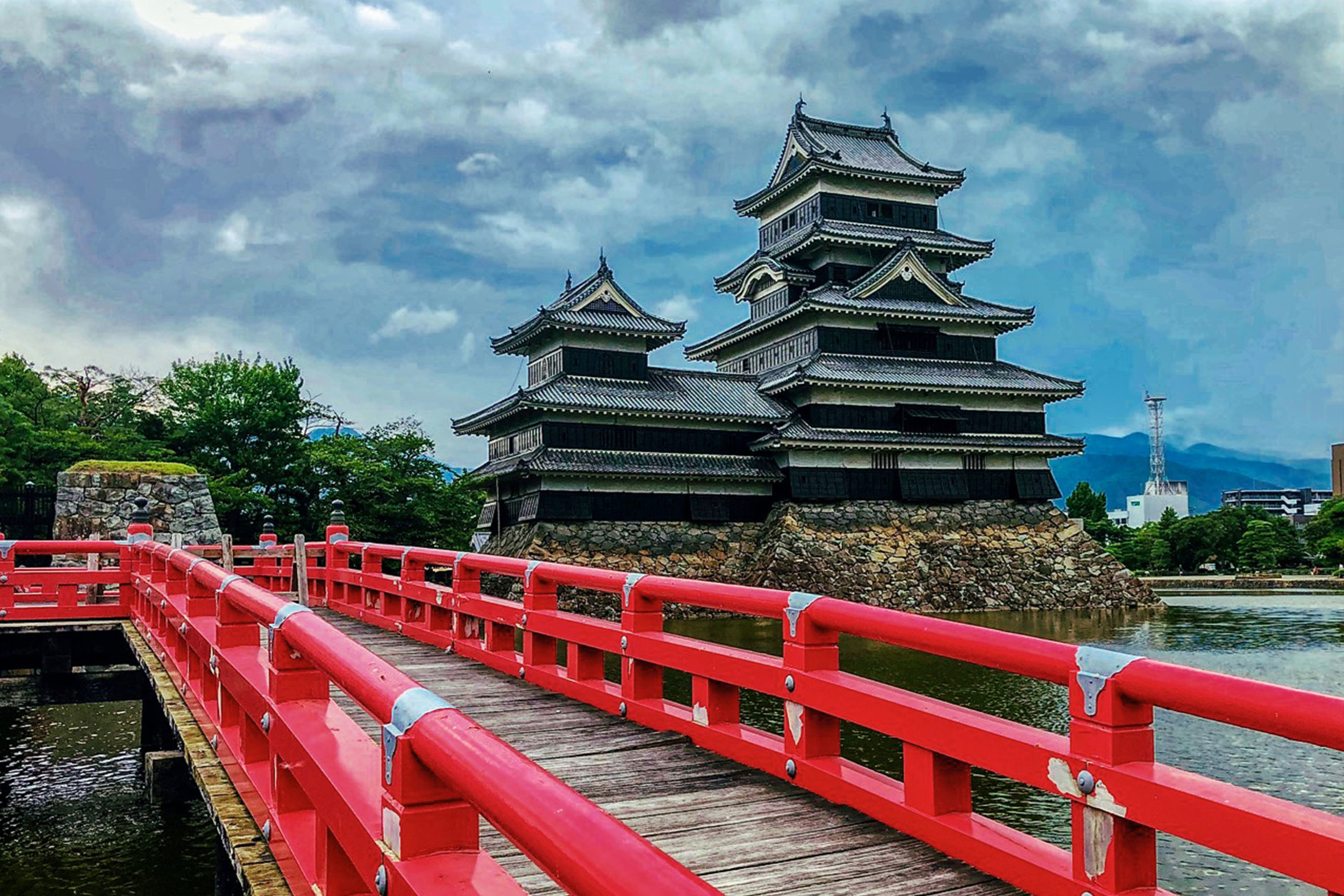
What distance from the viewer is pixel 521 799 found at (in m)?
2.08

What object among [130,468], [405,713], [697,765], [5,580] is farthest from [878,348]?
[405,713]

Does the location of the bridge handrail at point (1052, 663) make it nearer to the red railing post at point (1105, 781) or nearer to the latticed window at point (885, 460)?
the red railing post at point (1105, 781)

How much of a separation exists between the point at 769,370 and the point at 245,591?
112 ft

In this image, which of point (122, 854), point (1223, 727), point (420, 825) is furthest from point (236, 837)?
point (1223, 727)

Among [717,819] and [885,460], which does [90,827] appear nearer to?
[717,819]

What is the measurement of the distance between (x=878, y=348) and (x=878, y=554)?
7496 mm

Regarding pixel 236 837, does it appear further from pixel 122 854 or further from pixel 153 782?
pixel 122 854

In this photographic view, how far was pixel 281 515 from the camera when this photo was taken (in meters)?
35.4

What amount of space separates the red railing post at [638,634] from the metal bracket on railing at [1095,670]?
320 centimetres

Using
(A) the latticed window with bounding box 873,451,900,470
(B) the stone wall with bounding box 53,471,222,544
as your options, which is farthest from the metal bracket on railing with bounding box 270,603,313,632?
(A) the latticed window with bounding box 873,451,900,470

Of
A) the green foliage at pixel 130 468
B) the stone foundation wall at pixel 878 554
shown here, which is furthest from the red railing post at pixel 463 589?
the stone foundation wall at pixel 878 554

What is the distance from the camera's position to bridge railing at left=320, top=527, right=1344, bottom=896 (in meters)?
2.96

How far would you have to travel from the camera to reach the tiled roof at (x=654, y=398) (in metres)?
32.2

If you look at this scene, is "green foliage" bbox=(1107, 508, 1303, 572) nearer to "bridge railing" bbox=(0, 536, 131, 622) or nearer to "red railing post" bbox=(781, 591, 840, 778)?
"bridge railing" bbox=(0, 536, 131, 622)
